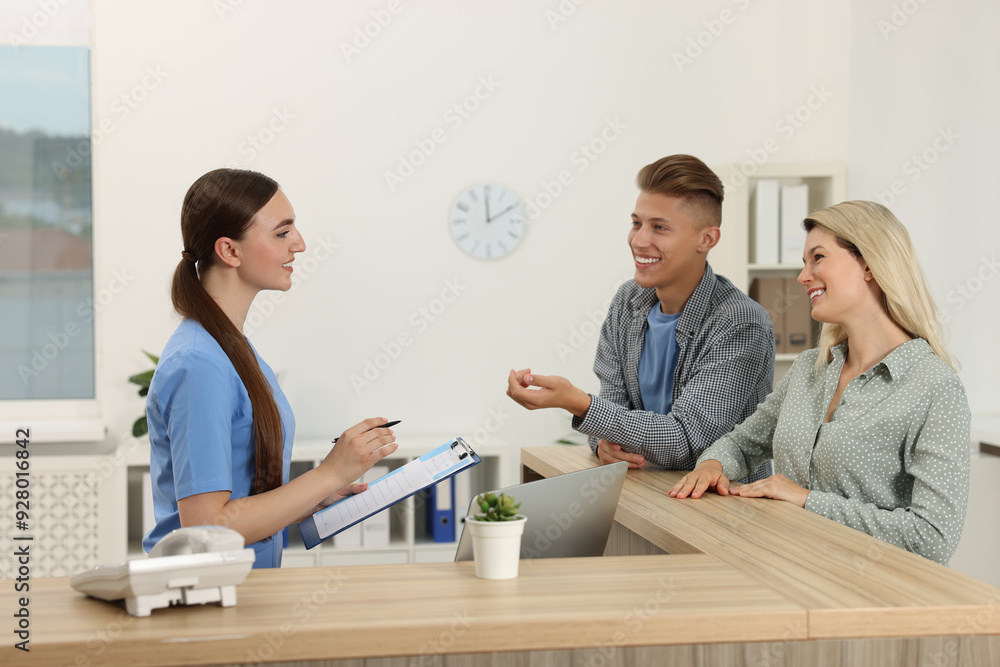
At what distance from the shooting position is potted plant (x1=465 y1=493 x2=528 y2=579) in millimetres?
1223

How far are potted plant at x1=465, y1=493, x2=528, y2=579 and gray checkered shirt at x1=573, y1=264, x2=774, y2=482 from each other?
920 mm

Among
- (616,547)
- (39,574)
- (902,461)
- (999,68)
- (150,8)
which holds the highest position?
(150,8)

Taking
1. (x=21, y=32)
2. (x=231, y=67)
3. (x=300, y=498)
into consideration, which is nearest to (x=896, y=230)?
(x=300, y=498)

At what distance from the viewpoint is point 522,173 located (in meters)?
4.29

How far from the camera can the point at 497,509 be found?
1.24 metres

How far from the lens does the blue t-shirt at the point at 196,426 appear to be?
59.9 inches

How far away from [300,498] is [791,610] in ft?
2.94

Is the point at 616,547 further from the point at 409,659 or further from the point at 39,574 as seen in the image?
the point at 39,574

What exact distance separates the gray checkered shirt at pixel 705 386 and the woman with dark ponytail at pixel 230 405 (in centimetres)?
70

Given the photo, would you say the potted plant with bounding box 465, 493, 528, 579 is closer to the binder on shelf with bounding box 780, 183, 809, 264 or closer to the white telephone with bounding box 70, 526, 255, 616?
the white telephone with bounding box 70, 526, 255, 616

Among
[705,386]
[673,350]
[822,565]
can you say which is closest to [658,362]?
[673,350]

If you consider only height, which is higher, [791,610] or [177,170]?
[177,170]

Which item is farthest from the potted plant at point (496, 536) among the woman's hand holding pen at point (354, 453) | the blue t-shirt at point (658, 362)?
the blue t-shirt at point (658, 362)

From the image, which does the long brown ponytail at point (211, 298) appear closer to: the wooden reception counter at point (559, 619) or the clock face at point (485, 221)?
the wooden reception counter at point (559, 619)
